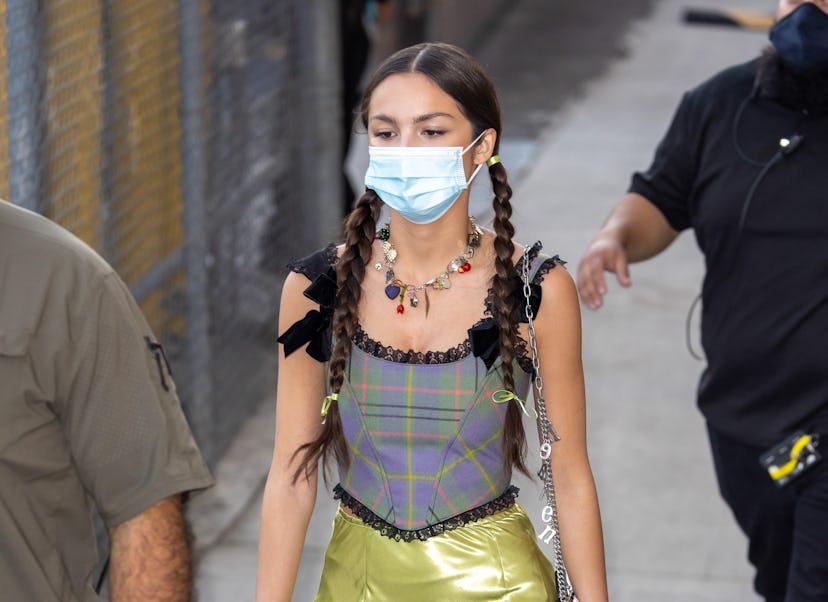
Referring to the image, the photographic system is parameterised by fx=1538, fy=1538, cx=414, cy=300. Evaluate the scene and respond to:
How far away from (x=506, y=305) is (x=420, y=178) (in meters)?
0.29

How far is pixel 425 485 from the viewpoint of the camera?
2.89 m

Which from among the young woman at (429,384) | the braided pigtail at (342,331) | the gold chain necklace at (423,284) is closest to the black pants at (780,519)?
the young woman at (429,384)

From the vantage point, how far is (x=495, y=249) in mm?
2957

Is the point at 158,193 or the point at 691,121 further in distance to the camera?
the point at 158,193

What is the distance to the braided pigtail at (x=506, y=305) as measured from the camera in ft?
9.45

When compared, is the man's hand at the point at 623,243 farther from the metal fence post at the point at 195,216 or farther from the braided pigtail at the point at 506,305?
the metal fence post at the point at 195,216

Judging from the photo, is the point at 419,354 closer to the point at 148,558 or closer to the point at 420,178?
the point at 420,178

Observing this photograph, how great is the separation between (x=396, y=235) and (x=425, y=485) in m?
0.50

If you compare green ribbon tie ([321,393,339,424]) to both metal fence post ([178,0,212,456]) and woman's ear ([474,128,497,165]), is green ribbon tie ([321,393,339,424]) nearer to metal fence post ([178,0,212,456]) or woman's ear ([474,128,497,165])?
woman's ear ([474,128,497,165])

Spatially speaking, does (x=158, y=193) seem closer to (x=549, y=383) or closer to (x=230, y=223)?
(x=230, y=223)

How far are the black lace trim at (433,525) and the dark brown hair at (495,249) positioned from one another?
0.27ft

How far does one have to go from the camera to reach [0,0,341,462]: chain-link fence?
4.39m

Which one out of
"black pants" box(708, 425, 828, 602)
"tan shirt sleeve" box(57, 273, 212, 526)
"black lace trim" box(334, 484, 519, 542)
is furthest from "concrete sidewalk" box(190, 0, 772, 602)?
"tan shirt sleeve" box(57, 273, 212, 526)

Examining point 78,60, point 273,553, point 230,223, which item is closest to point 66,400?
point 273,553
